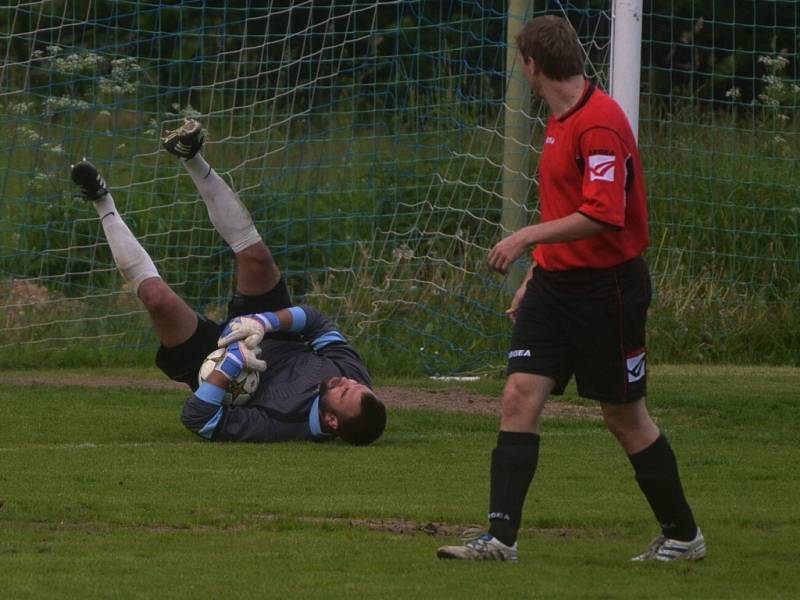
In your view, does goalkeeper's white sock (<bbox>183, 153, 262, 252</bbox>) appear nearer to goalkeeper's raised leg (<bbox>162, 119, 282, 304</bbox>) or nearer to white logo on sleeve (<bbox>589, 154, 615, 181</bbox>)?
goalkeeper's raised leg (<bbox>162, 119, 282, 304</bbox>)

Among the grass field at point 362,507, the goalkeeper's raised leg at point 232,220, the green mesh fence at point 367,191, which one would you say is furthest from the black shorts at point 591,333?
the green mesh fence at point 367,191

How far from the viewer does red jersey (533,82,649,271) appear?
5.57 meters

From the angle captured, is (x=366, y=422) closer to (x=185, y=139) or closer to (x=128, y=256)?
(x=128, y=256)

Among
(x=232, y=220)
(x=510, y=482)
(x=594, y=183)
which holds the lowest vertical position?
(x=510, y=482)

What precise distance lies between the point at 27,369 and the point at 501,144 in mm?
3938

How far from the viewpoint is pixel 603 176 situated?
5566 millimetres

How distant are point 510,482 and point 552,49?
4.61 ft

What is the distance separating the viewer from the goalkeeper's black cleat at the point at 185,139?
9.30 m

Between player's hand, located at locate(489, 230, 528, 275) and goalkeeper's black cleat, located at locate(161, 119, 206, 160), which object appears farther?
goalkeeper's black cleat, located at locate(161, 119, 206, 160)

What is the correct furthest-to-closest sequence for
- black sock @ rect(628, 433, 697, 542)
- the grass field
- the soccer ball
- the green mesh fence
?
the green mesh fence, the soccer ball, black sock @ rect(628, 433, 697, 542), the grass field

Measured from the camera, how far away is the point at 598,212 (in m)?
5.53

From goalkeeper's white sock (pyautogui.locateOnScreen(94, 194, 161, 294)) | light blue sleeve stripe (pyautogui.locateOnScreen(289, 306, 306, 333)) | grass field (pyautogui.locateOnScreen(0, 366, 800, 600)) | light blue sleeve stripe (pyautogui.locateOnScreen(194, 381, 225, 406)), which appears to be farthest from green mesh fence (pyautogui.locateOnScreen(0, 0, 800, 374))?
light blue sleeve stripe (pyautogui.locateOnScreen(194, 381, 225, 406))

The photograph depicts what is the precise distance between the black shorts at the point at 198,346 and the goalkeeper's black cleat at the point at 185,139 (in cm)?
83

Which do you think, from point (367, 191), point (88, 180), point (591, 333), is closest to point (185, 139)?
point (88, 180)
